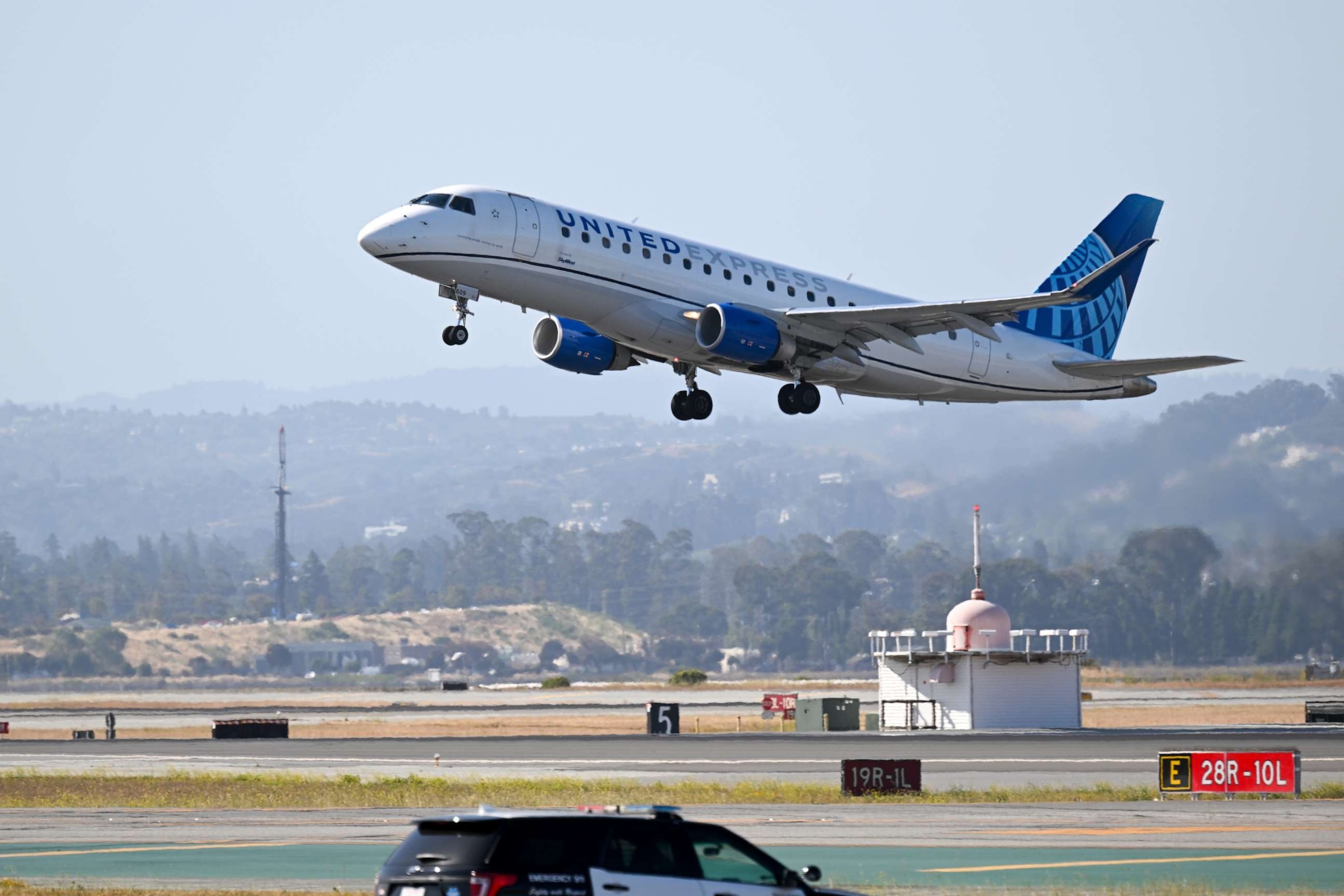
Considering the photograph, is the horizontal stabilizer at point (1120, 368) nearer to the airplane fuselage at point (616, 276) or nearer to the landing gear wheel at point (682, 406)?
the airplane fuselage at point (616, 276)

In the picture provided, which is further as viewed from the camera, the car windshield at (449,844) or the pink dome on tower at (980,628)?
the pink dome on tower at (980,628)

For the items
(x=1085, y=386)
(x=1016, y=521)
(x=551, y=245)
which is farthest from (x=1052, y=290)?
(x=1016, y=521)

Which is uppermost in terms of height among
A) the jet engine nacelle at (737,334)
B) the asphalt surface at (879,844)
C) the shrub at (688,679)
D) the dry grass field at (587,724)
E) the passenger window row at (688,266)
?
the passenger window row at (688,266)

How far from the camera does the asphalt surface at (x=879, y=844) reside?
930 inches

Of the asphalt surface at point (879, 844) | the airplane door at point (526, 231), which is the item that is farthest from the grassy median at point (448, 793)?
the airplane door at point (526, 231)

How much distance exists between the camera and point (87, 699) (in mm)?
143625

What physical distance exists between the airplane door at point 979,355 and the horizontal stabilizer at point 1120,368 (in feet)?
11.0

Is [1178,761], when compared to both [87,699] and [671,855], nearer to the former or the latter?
[671,855]

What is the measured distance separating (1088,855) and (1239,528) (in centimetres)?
11947

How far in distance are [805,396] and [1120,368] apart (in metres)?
12.4

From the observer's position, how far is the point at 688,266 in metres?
46.5

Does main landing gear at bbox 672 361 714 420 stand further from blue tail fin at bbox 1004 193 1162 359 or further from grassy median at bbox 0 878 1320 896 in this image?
grassy median at bbox 0 878 1320 896

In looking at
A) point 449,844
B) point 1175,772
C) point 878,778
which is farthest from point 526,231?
point 449,844

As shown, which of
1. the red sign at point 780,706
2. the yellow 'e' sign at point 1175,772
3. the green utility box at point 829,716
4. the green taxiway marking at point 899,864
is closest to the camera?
the green taxiway marking at point 899,864
